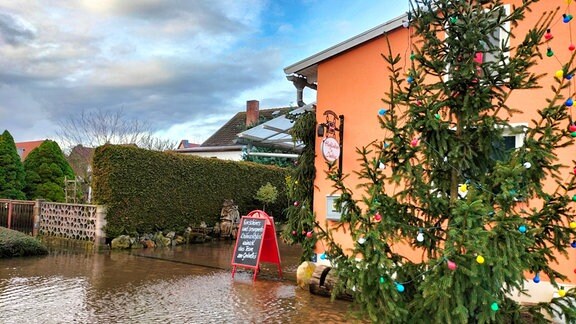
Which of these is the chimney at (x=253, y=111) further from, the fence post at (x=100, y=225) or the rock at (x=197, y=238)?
the fence post at (x=100, y=225)

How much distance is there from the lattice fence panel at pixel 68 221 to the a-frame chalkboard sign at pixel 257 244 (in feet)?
19.3

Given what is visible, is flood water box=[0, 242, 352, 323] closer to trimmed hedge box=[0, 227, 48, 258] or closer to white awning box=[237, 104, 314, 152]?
trimmed hedge box=[0, 227, 48, 258]

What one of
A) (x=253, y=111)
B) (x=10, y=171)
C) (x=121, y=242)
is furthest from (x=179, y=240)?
(x=253, y=111)

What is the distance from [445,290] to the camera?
9.44ft

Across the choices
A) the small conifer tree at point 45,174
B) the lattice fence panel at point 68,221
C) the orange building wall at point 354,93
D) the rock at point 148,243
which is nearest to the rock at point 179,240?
the rock at point 148,243

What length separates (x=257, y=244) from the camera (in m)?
8.70

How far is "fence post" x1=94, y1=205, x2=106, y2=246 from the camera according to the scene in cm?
1233

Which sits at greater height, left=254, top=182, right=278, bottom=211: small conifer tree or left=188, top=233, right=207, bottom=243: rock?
left=254, top=182, right=278, bottom=211: small conifer tree

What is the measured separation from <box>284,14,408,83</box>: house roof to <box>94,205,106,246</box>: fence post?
708 cm

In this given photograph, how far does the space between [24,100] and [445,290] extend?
62.5ft

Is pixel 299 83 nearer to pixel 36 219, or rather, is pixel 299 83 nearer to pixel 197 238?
pixel 197 238

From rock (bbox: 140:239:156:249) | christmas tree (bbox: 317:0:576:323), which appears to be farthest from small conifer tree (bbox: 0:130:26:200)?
christmas tree (bbox: 317:0:576:323)

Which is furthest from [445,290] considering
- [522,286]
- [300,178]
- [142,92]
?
[142,92]

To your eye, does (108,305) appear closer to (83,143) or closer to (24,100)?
(24,100)
